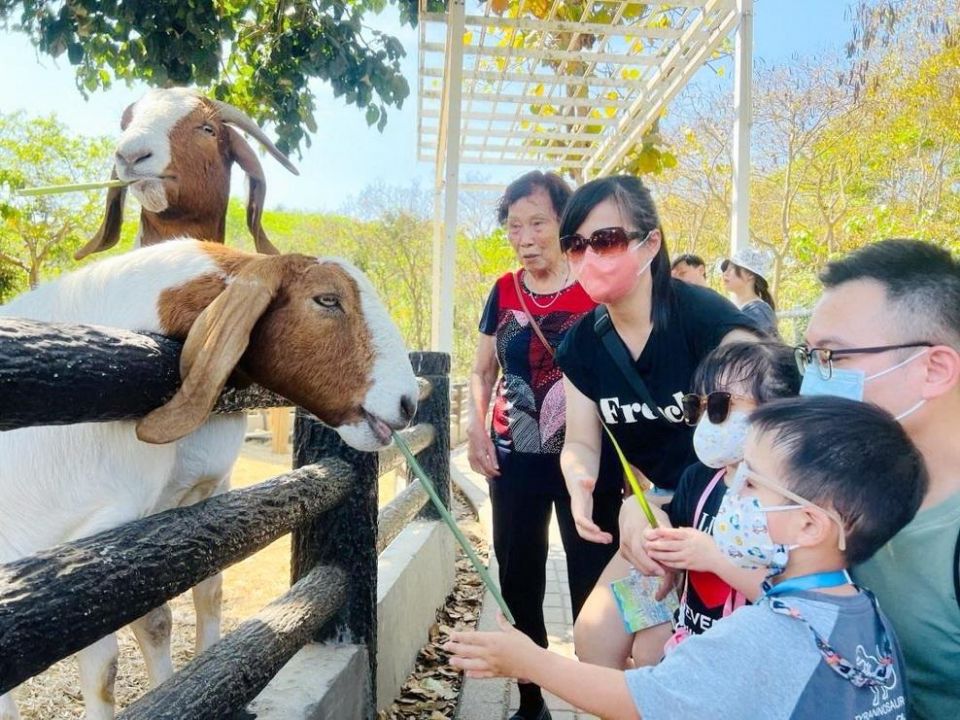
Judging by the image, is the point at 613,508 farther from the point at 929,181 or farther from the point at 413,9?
the point at 929,181

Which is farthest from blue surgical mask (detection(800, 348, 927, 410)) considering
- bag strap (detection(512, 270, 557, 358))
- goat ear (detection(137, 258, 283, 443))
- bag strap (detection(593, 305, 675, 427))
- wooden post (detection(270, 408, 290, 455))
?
wooden post (detection(270, 408, 290, 455))

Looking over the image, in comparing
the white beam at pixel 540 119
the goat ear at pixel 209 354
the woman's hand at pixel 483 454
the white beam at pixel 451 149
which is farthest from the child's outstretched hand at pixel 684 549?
the white beam at pixel 540 119

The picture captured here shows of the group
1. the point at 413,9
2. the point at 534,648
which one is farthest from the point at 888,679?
the point at 413,9

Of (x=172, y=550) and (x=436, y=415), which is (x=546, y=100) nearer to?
(x=436, y=415)

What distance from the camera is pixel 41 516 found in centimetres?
170

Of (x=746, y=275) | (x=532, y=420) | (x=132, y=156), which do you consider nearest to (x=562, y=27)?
(x=746, y=275)

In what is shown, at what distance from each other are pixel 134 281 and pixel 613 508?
1.89 metres

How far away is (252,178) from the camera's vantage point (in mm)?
3055

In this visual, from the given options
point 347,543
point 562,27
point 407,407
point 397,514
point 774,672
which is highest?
point 562,27

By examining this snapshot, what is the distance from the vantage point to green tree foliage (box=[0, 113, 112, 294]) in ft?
73.9

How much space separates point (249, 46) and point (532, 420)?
3.68 meters

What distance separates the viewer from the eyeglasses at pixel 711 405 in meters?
2.08

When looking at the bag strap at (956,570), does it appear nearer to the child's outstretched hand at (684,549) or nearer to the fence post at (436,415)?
the child's outstretched hand at (684,549)

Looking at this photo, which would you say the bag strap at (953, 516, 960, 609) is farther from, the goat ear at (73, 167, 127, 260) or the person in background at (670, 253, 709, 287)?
the person in background at (670, 253, 709, 287)
